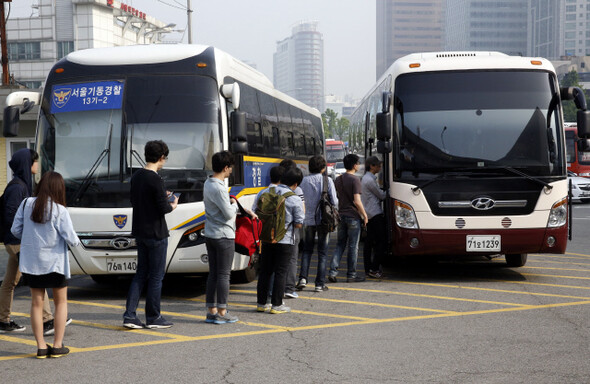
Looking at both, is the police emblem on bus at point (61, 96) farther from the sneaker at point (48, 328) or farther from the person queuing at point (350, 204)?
the person queuing at point (350, 204)

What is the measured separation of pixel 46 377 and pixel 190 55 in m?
4.89

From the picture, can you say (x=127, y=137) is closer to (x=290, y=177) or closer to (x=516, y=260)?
(x=290, y=177)

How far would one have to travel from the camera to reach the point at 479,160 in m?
9.98

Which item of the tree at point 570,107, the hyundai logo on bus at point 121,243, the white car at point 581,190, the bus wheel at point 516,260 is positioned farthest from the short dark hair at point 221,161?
the tree at point 570,107

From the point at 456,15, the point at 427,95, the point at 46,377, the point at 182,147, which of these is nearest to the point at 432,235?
the point at 427,95

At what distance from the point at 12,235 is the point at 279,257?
275 centimetres

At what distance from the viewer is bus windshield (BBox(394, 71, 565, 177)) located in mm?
9961

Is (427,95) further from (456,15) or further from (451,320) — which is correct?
(456,15)

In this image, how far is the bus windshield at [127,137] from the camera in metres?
8.83

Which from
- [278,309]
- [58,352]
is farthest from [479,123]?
[58,352]

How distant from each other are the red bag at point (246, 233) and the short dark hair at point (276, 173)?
0.53 m

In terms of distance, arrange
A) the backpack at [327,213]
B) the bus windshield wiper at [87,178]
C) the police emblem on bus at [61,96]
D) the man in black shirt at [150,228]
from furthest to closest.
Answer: the backpack at [327,213], the police emblem on bus at [61,96], the bus windshield wiper at [87,178], the man in black shirt at [150,228]

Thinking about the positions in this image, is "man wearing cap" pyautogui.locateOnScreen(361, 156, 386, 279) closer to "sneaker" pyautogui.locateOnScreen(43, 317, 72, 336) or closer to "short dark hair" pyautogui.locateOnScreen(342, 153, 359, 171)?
"short dark hair" pyautogui.locateOnScreen(342, 153, 359, 171)

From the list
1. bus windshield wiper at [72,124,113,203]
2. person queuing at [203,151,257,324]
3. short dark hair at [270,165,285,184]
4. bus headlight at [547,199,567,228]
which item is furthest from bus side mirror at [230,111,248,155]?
bus headlight at [547,199,567,228]
